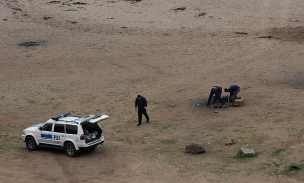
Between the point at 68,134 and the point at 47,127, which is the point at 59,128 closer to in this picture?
the point at 68,134

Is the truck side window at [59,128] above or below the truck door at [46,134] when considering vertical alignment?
above

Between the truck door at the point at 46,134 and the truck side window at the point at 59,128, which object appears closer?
the truck side window at the point at 59,128

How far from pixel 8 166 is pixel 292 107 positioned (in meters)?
15.8

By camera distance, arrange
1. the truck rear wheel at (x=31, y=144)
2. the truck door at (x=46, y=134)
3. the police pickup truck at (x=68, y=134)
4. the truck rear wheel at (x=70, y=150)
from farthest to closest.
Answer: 1. the truck rear wheel at (x=31, y=144)
2. the truck door at (x=46, y=134)
3. the truck rear wheel at (x=70, y=150)
4. the police pickup truck at (x=68, y=134)

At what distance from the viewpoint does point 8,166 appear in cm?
1378

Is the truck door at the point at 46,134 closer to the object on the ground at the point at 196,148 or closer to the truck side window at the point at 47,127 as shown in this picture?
the truck side window at the point at 47,127

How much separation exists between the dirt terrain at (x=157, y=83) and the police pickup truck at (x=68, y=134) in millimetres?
560

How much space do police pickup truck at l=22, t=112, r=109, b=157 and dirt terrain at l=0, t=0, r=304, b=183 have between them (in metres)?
0.56

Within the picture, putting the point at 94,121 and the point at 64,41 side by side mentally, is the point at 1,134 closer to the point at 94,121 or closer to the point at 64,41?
the point at 94,121

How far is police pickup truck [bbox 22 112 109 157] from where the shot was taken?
14.8 m

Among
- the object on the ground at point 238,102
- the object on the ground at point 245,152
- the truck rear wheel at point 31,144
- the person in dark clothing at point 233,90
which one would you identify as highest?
the person in dark clothing at point 233,90

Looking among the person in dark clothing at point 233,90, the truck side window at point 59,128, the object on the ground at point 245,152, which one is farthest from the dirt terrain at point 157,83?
the truck side window at point 59,128

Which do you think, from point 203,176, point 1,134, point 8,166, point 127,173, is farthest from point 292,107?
point 1,134

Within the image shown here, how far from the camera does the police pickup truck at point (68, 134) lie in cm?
1483
